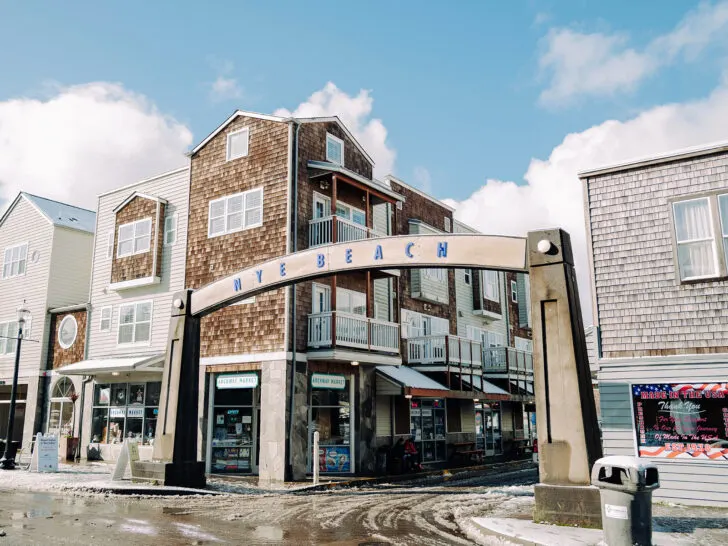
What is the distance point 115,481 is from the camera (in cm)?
1545

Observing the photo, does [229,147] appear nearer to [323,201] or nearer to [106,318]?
[323,201]

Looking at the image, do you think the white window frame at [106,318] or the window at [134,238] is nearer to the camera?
the window at [134,238]

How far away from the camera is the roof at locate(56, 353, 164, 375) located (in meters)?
21.1

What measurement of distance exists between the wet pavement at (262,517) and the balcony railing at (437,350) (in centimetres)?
921

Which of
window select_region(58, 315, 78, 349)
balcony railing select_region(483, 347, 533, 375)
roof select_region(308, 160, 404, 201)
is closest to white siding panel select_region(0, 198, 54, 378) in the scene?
window select_region(58, 315, 78, 349)

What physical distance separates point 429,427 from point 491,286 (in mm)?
9964

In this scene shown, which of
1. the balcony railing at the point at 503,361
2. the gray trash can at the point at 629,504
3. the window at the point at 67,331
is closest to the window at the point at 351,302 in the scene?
the balcony railing at the point at 503,361

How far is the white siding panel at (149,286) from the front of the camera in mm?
23344

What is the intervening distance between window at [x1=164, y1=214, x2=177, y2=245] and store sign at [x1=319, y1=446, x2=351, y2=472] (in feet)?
31.4

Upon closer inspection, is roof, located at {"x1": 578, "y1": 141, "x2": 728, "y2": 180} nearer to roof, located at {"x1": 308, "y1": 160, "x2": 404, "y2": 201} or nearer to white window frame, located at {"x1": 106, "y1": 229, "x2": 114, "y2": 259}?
roof, located at {"x1": 308, "y1": 160, "x2": 404, "y2": 201}

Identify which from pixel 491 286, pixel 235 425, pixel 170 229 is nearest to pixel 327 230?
pixel 235 425

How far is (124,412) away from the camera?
23.7 metres

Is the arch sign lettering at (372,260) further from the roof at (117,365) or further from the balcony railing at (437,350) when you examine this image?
the balcony railing at (437,350)

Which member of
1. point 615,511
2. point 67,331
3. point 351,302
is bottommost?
point 615,511
